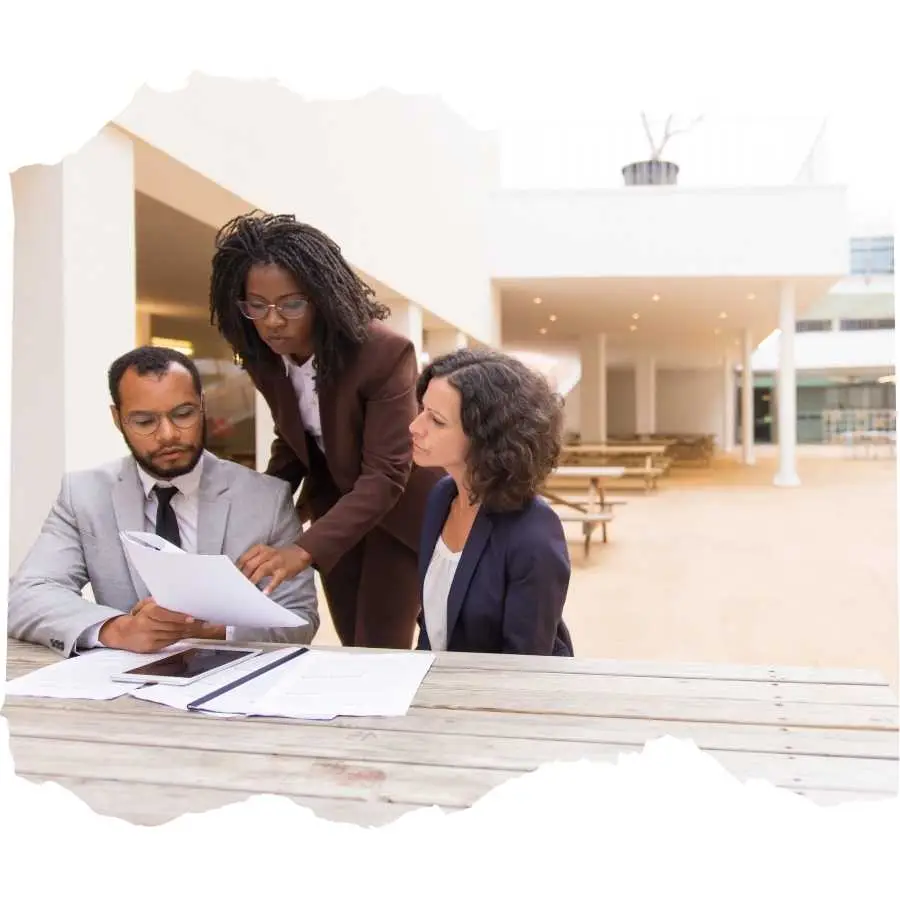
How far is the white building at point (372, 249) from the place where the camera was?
3020 mm

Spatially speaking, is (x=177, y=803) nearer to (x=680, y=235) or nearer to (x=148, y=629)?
(x=148, y=629)

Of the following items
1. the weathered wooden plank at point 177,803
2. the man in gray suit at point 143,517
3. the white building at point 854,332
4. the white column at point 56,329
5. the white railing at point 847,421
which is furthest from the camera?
the white railing at point 847,421

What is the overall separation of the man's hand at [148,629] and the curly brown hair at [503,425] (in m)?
0.61

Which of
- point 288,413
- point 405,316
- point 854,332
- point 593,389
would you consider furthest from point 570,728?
point 854,332

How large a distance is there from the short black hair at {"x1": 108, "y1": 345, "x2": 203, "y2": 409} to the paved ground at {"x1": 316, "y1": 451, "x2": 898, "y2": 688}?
8.81 feet

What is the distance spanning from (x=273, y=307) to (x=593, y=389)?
665 inches

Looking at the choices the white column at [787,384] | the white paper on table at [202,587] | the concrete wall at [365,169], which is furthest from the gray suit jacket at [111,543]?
the white column at [787,384]

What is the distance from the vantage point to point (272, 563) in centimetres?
167

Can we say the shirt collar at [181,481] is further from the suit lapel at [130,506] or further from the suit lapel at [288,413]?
the suit lapel at [288,413]

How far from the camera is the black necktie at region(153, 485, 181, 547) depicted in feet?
6.00

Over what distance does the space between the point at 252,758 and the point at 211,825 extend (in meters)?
0.13

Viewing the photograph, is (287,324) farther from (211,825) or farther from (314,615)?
(211,825)

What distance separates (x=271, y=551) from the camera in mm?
1685

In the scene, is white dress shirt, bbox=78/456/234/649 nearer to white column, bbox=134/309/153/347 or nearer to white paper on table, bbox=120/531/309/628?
white paper on table, bbox=120/531/309/628
